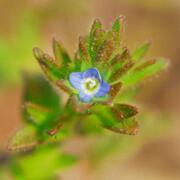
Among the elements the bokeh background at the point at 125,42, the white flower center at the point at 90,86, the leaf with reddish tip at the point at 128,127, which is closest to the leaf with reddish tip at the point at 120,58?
the white flower center at the point at 90,86

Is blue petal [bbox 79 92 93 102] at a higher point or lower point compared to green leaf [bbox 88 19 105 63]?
lower

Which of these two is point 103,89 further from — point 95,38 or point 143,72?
point 143,72

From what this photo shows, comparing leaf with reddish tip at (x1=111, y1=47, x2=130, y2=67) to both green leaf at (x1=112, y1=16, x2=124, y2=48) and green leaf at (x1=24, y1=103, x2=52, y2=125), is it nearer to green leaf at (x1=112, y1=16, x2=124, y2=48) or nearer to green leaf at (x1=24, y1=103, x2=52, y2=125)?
green leaf at (x1=112, y1=16, x2=124, y2=48)

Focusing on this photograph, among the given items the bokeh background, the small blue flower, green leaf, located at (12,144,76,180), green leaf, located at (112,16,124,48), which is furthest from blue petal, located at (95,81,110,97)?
the bokeh background

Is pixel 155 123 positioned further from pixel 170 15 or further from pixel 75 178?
pixel 170 15

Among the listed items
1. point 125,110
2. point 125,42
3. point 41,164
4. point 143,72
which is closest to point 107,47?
point 125,110
